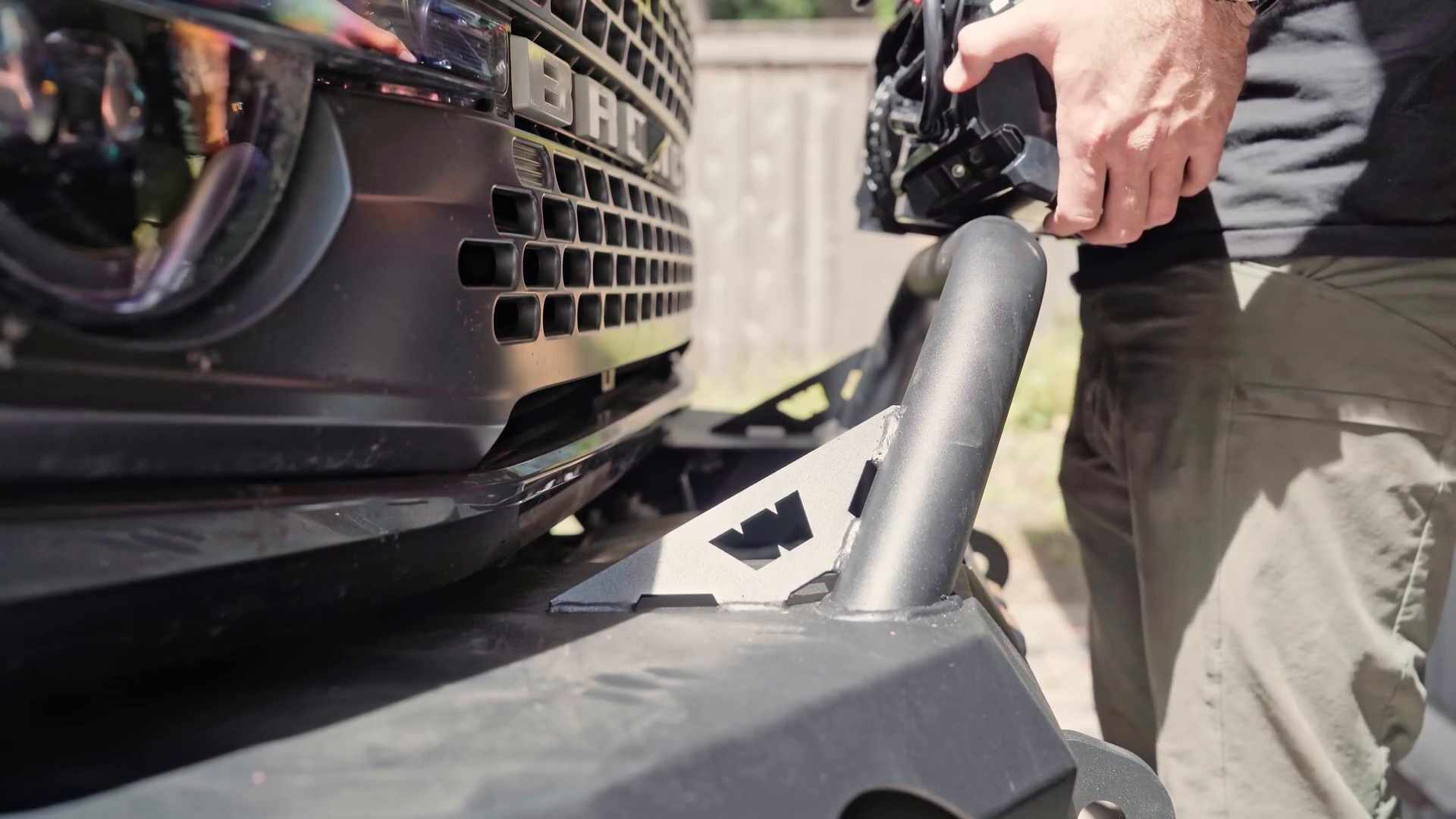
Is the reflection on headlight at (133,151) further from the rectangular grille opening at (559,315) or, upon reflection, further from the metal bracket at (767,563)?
the metal bracket at (767,563)

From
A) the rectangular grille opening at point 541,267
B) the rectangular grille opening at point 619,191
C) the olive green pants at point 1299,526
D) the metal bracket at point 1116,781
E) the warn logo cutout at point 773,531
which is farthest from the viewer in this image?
the warn logo cutout at point 773,531

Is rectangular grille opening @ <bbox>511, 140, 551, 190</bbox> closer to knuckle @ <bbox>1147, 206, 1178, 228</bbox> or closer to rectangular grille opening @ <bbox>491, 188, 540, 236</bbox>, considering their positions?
rectangular grille opening @ <bbox>491, 188, 540, 236</bbox>

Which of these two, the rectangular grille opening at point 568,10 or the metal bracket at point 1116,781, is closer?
the metal bracket at point 1116,781

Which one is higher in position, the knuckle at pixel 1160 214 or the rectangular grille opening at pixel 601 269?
the knuckle at pixel 1160 214

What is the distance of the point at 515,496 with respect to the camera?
80cm

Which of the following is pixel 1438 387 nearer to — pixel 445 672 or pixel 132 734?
pixel 445 672

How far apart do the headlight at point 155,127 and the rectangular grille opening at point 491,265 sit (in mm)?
137

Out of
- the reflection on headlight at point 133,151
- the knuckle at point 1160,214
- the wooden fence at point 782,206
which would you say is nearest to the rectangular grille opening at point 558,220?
the reflection on headlight at point 133,151

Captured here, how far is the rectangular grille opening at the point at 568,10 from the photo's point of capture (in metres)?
0.84

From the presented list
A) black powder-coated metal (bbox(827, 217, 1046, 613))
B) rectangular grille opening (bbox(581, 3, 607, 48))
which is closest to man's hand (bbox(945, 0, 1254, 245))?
black powder-coated metal (bbox(827, 217, 1046, 613))

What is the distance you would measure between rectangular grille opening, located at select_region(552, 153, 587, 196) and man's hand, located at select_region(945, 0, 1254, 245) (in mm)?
439

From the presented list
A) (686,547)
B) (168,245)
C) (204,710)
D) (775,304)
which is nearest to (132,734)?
(204,710)

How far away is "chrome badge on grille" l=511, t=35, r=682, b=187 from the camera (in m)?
0.78

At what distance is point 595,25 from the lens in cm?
92
